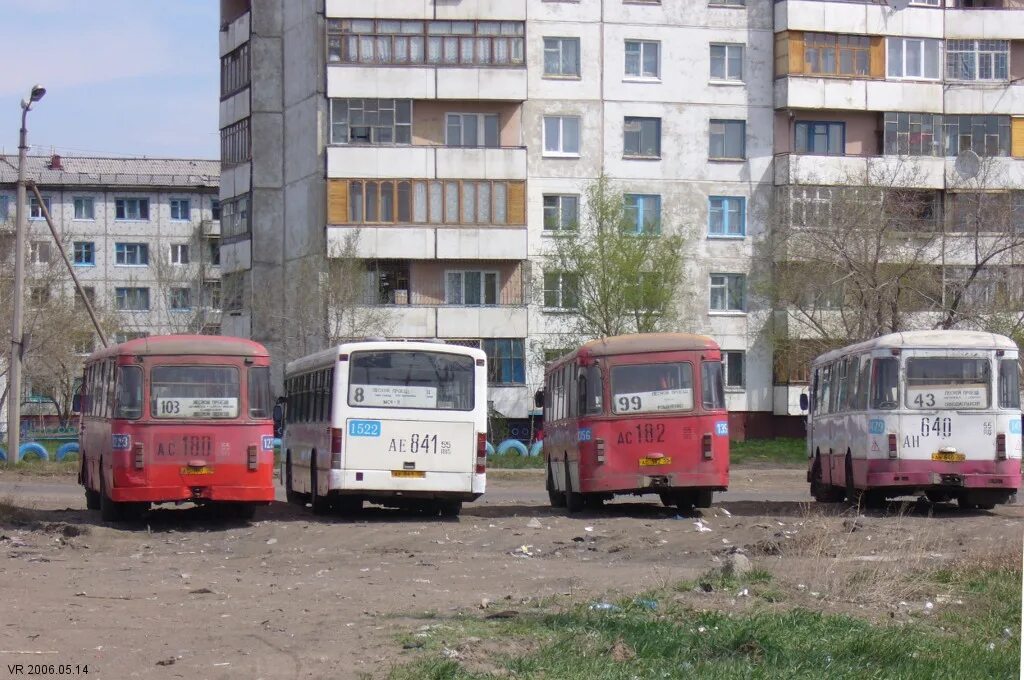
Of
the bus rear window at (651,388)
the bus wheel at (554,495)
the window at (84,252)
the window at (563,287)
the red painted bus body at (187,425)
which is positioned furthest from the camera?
the window at (84,252)

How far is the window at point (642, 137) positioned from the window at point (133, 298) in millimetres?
41981

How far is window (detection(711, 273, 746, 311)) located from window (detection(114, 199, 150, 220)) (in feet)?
153

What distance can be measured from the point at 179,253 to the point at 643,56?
44.4m

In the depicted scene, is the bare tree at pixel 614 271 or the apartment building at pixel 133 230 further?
the apartment building at pixel 133 230

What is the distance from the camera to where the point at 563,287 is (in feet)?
200

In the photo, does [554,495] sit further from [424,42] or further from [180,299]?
[180,299]

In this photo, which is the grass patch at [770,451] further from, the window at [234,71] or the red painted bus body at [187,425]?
the red painted bus body at [187,425]

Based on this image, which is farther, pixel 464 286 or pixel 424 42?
pixel 464 286

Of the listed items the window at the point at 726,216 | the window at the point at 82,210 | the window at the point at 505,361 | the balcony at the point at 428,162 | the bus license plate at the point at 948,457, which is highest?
the window at the point at 82,210

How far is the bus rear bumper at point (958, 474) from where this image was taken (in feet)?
86.9

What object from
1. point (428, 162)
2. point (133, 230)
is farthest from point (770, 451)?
point (133, 230)

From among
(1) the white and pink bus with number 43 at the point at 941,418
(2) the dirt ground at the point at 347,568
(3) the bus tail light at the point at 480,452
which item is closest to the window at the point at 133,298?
(2) the dirt ground at the point at 347,568

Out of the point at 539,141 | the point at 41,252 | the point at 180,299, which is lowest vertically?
the point at 180,299

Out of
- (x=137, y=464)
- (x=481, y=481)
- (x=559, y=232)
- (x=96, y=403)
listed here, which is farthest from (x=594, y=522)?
(x=559, y=232)
